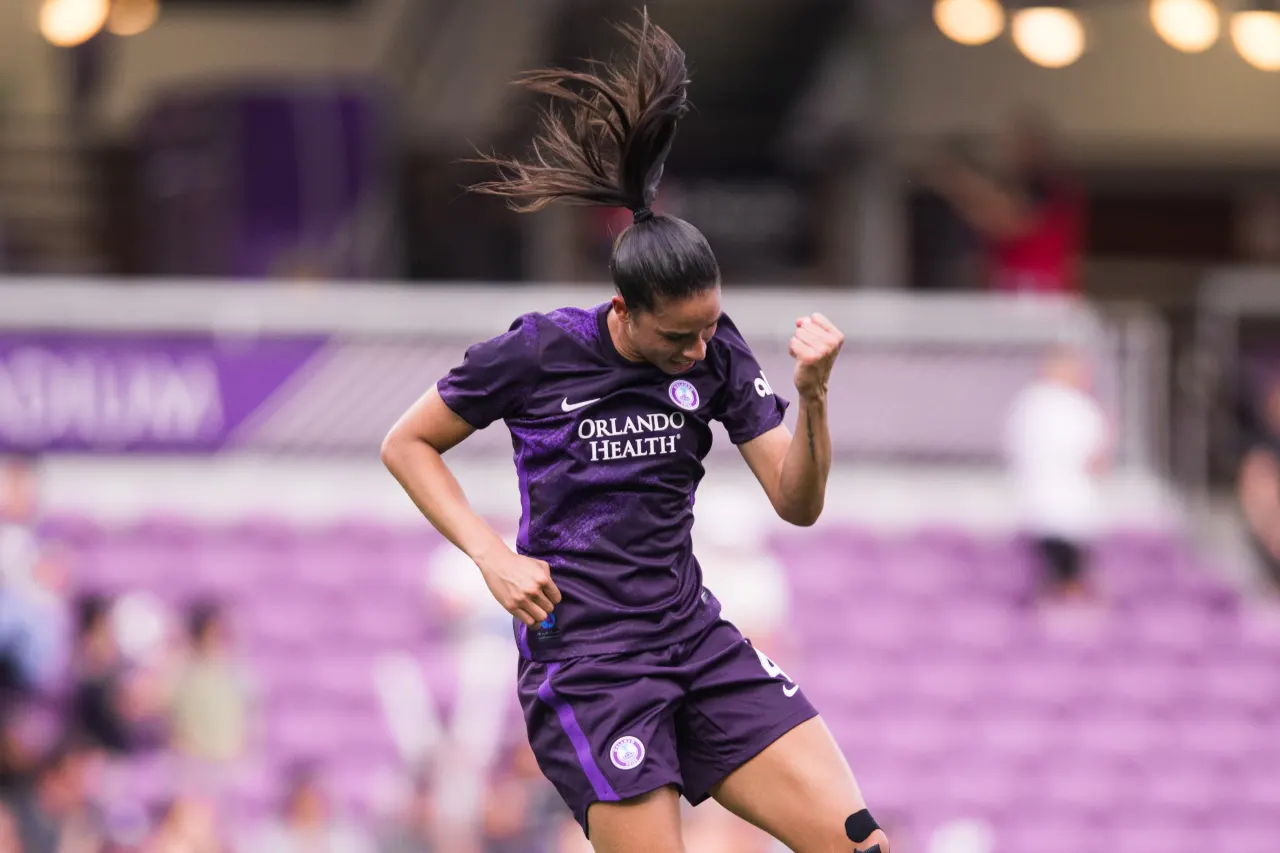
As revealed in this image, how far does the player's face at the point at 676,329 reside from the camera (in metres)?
3.94

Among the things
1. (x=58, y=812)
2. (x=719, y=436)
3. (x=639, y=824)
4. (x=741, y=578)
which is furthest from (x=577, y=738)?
(x=719, y=436)

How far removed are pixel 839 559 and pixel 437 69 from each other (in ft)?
19.4

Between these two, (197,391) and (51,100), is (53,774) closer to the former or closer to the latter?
(197,391)

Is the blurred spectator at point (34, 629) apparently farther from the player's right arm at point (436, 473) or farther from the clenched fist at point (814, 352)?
the clenched fist at point (814, 352)

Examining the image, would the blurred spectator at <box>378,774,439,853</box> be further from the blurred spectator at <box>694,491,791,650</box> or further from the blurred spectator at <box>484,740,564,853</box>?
the blurred spectator at <box>694,491,791,650</box>

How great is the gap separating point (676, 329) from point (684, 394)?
9.8 inches

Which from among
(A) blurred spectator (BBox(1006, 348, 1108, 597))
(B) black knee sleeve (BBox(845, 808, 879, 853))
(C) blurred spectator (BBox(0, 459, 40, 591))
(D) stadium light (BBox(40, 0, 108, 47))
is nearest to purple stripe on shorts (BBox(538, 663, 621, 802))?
(B) black knee sleeve (BBox(845, 808, 879, 853))

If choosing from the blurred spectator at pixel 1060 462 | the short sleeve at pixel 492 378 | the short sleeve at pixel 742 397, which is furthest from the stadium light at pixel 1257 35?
the short sleeve at pixel 492 378

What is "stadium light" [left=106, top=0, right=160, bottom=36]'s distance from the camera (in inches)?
511

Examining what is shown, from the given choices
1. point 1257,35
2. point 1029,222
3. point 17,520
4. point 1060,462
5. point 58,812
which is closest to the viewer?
point 58,812

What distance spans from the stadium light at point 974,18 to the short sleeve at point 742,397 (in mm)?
6468

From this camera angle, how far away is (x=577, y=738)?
405 cm

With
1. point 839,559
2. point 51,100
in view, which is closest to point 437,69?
point 51,100

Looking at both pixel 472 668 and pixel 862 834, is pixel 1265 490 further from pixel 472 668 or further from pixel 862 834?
pixel 862 834
